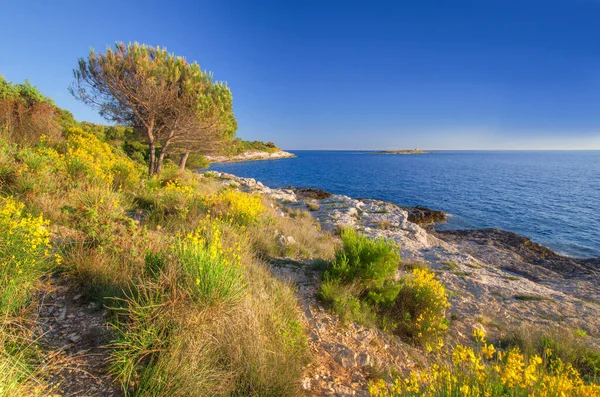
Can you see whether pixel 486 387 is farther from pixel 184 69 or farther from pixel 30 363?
pixel 184 69

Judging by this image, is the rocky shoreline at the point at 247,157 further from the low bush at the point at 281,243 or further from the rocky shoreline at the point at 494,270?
the low bush at the point at 281,243

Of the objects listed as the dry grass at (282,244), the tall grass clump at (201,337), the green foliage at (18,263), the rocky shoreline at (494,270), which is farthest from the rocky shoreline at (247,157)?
the tall grass clump at (201,337)

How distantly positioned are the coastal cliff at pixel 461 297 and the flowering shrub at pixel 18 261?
3.15 m

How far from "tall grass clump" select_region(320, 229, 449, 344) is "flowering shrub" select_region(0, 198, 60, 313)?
3.91 metres

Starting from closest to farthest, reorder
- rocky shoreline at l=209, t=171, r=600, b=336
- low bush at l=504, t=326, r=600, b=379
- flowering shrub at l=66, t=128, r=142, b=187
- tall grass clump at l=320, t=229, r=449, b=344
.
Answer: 1. low bush at l=504, t=326, r=600, b=379
2. tall grass clump at l=320, t=229, r=449, b=344
3. rocky shoreline at l=209, t=171, r=600, b=336
4. flowering shrub at l=66, t=128, r=142, b=187

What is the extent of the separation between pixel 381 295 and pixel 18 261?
5.19 metres

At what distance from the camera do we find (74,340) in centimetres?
270

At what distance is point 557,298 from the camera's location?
298 inches

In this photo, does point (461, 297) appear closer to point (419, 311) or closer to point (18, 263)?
point (419, 311)

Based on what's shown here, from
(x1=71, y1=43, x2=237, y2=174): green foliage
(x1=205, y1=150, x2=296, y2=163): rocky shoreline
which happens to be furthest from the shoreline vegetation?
(x1=205, y1=150, x2=296, y2=163): rocky shoreline

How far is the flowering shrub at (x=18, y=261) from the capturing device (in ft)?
8.79

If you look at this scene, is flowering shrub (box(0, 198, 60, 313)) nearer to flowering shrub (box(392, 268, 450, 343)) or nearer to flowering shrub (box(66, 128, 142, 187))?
flowering shrub (box(66, 128, 142, 187))

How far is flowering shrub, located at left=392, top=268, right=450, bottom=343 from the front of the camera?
4.57 m

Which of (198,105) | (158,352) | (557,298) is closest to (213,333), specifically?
(158,352)
